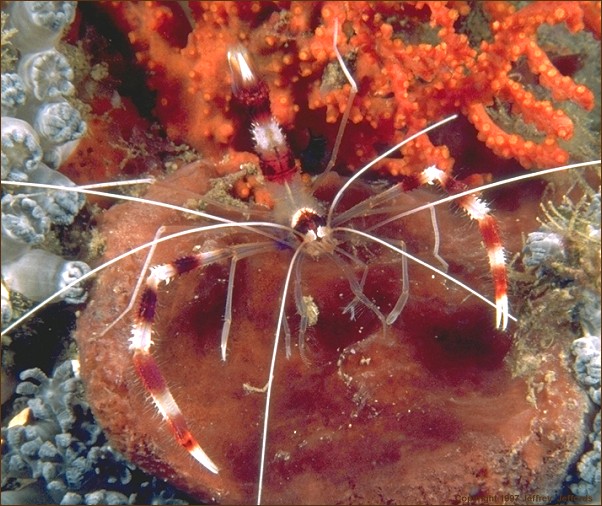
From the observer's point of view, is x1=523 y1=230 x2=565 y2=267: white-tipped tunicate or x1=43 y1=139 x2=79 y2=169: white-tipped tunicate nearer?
x1=523 y1=230 x2=565 y2=267: white-tipped tunicate

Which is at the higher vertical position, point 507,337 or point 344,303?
point 344,303

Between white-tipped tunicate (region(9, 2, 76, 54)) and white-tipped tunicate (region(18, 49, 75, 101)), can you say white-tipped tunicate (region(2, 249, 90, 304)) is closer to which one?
white-tipped tunicate (region(18, 49, 75, 101))

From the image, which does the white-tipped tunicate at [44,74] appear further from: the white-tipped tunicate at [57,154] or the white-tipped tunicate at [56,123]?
the white-tipped tunicate at [57,154]

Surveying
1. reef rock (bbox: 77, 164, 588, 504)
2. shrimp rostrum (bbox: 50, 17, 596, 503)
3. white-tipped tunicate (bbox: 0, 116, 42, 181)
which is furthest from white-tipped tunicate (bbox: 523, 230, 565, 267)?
white-tipped tunicate (bbox: 0, 116, 42, 181)

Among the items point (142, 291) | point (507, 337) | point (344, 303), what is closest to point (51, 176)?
point (142, 291)

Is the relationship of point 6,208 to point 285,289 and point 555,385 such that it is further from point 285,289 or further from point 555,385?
point 555,385
